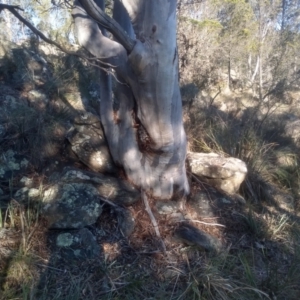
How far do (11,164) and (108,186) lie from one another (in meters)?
1.29

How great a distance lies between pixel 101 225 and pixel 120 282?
0.85 meters

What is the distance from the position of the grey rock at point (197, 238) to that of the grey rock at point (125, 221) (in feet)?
1.74

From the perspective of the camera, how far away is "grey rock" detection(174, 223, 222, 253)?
4.29m

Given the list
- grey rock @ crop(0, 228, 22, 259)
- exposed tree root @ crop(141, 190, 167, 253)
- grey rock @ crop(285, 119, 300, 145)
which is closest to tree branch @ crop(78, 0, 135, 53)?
exposed tree root @ crop(141, 190, 167, 253)

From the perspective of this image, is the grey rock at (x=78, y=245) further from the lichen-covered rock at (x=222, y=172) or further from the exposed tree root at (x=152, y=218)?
the lichen-covered rock at (x=222, y=172)

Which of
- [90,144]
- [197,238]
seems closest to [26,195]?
[90,144]

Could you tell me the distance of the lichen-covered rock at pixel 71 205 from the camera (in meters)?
4.17

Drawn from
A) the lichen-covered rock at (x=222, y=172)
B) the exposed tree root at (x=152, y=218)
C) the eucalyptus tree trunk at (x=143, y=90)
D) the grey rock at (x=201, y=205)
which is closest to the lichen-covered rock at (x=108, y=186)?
the exposed tree root at (x=152, y=218)

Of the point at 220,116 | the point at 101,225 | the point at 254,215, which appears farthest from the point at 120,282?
the point at 220,116

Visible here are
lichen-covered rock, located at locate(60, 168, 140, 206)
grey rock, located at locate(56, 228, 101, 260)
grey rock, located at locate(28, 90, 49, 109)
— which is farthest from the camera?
grey rock, located at locate(28, 90, 49, 109)

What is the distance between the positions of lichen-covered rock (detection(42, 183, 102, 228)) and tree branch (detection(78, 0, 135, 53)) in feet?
5.54

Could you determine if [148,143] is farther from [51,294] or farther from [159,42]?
[51,294]

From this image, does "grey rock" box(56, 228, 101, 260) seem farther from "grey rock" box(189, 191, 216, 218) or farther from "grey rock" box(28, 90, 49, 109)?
"grey rock" box(28, 90, 49, 109)

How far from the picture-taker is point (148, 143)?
4711 millimetres
